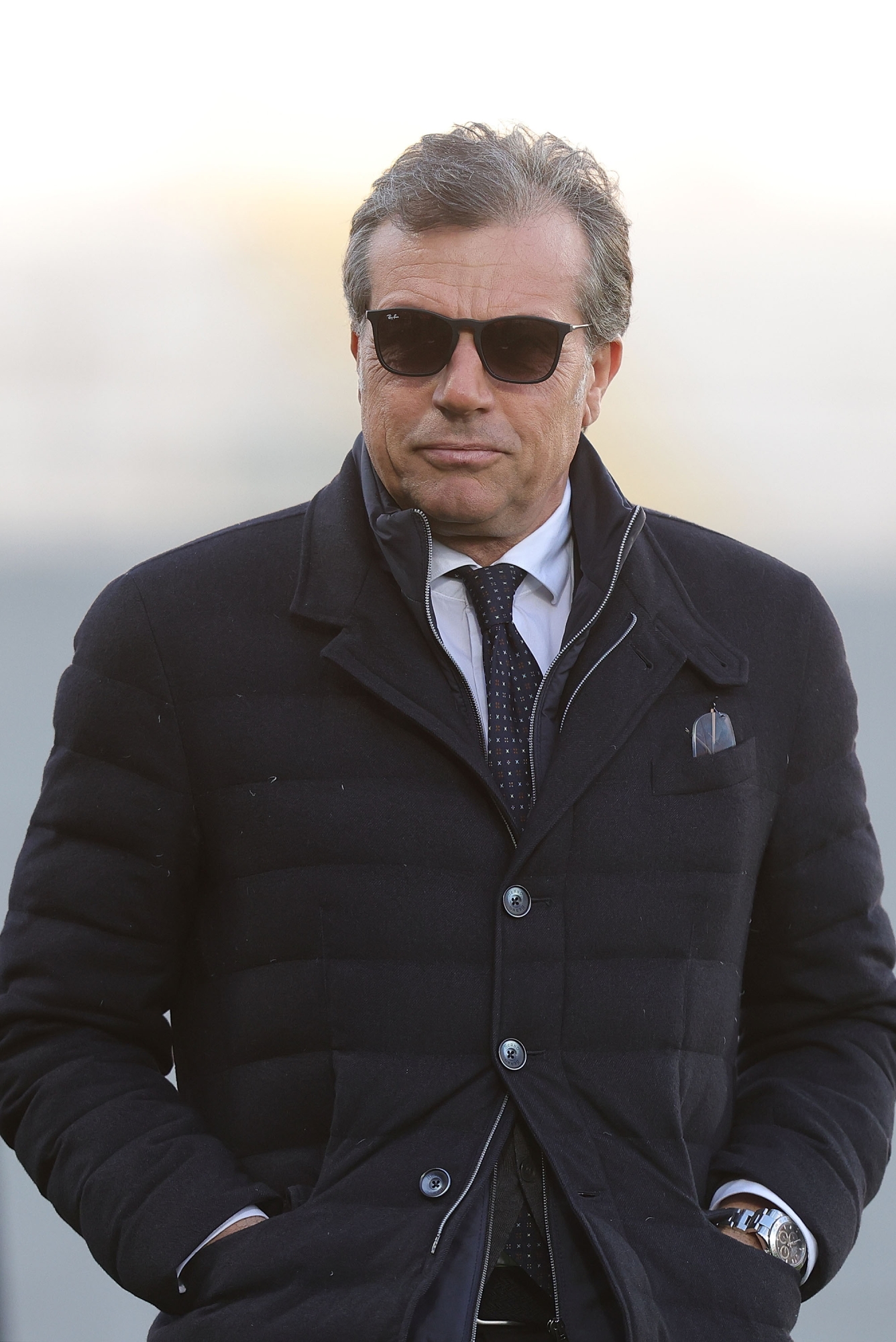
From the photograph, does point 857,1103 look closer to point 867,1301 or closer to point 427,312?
point 427,312

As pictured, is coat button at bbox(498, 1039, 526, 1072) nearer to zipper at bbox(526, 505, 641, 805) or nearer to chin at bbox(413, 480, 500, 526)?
zipper at bbox(526, 505, 641, 805)

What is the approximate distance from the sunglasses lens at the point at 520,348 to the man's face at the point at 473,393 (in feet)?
0.05

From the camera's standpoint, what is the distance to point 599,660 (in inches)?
81.1

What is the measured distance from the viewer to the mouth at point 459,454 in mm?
2090

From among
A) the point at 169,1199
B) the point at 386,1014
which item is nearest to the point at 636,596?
the point at 386,1014

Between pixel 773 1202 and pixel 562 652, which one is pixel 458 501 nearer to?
pixel 562 652

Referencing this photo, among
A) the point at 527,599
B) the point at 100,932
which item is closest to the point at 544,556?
the point at 527,599

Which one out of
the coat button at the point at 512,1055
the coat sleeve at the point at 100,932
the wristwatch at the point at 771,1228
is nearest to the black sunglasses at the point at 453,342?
the coat sleeve at the point at 100,932

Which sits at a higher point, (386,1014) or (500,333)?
(500,333)

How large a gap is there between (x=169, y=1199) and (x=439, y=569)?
2.96 feet

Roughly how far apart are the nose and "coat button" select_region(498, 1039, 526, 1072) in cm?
82

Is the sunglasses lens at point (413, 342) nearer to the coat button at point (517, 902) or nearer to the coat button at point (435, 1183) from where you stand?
the coat button at point (517, 902)

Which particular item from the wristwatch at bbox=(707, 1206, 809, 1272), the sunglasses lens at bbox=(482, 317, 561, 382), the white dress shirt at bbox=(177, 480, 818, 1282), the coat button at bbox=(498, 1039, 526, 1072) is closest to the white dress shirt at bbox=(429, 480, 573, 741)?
the white dress shirt at bbox=(177, 480, 818, 1282)

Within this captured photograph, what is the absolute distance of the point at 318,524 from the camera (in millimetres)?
2188
